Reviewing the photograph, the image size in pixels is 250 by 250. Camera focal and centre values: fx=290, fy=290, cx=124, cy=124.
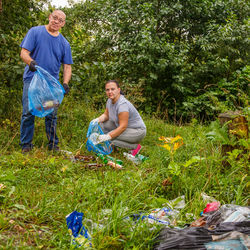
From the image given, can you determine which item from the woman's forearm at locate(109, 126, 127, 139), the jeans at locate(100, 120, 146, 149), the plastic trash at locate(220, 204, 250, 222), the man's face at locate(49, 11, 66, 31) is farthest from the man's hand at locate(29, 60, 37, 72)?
the plastic trash at locate(220, 204, 250, 222)

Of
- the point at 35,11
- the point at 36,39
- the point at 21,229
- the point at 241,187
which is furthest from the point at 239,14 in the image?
the point at 21,229

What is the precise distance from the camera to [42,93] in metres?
3.66

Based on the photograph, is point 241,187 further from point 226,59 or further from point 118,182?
point 226,59

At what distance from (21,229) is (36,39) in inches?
100

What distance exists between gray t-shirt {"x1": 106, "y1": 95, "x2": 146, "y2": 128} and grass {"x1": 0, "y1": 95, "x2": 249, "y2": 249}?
0.71 m

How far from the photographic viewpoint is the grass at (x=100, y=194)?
1.85 m

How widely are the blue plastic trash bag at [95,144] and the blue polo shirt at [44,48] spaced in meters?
0.93

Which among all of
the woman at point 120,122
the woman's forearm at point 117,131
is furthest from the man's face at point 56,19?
the woman's forearm at point 117,131

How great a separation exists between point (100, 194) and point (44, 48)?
225 centimetres

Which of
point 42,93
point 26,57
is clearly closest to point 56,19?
point 26,57

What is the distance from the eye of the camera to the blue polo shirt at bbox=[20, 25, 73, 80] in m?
3.64

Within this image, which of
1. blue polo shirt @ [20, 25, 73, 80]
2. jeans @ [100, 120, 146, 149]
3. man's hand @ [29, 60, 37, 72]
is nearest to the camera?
man's hand @ [29, 60, 37, 72]

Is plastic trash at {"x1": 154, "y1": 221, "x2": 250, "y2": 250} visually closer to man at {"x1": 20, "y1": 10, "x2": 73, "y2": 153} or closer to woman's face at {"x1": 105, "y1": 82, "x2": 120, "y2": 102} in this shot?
man at {"x1": 20, "y1": 10, "x2": 73, "y2": 153}

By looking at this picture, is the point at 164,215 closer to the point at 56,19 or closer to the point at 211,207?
the point at 211,207
